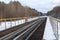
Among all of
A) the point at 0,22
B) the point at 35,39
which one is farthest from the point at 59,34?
the point at 0,22

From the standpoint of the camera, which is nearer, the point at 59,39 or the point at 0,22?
the point at 59,39

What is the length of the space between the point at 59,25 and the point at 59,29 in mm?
515

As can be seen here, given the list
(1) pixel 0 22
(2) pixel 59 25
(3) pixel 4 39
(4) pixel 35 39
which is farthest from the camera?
(1) pixel 0 22

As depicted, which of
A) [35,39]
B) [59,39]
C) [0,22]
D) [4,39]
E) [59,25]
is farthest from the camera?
[0,22]

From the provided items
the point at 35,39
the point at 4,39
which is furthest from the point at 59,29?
the point at 35,39

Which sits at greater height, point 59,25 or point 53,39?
point 59,25

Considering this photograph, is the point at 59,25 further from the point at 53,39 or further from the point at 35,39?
the point at 35,39

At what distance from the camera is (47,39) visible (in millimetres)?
12320

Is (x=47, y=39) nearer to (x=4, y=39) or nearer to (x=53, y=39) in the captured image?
(x=53, y=39)

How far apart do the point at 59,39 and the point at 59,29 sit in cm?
81

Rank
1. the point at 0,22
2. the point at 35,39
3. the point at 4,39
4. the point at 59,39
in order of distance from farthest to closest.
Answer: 1. the point at 0,22
2. the point at 35,39
3. the point at 4,39
4. the point at 59,39

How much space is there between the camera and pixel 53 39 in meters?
12.2

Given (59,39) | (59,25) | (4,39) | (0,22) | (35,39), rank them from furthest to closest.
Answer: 1. (0,22)
2. (35,39)
3. (4,39)
4. (59,25)
5. (59,39)

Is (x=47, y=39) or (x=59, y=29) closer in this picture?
(x=59, y=29)
